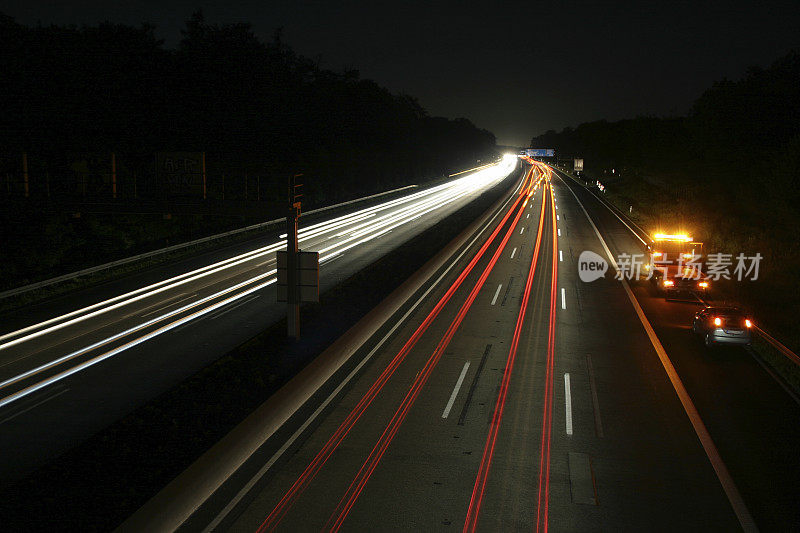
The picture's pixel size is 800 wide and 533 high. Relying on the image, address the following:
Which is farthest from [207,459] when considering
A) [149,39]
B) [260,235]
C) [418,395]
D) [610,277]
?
[149,39]

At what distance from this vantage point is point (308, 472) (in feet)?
32.8

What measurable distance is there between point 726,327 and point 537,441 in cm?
912

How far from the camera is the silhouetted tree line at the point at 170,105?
47.9m

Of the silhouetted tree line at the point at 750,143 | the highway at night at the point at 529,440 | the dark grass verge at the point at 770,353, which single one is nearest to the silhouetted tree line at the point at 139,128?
the highway at night at the point at 529,440

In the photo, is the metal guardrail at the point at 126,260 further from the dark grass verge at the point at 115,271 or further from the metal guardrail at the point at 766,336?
the metal guardrail at the point at 766,336

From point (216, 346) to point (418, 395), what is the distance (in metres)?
6.58

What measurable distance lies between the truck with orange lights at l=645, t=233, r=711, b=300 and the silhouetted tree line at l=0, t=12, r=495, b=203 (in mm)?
22266

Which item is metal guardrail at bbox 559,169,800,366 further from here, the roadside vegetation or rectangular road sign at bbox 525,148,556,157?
rectangular road sign at bbox 525,148,556,157

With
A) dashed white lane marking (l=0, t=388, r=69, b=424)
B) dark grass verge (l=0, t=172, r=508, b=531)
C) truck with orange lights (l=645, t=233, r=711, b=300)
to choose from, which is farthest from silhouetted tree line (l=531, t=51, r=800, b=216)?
dashed white lane marking (l=0, t=388, r=69, b=424)

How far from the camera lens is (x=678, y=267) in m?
25.5

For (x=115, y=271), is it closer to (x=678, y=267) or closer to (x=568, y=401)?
(x=568, y=401)

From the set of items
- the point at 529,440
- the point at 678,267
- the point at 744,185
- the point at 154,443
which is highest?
the point at 744,185

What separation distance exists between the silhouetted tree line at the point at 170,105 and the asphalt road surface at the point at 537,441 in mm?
24875

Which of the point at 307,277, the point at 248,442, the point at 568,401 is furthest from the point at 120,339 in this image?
the point at 568,401
